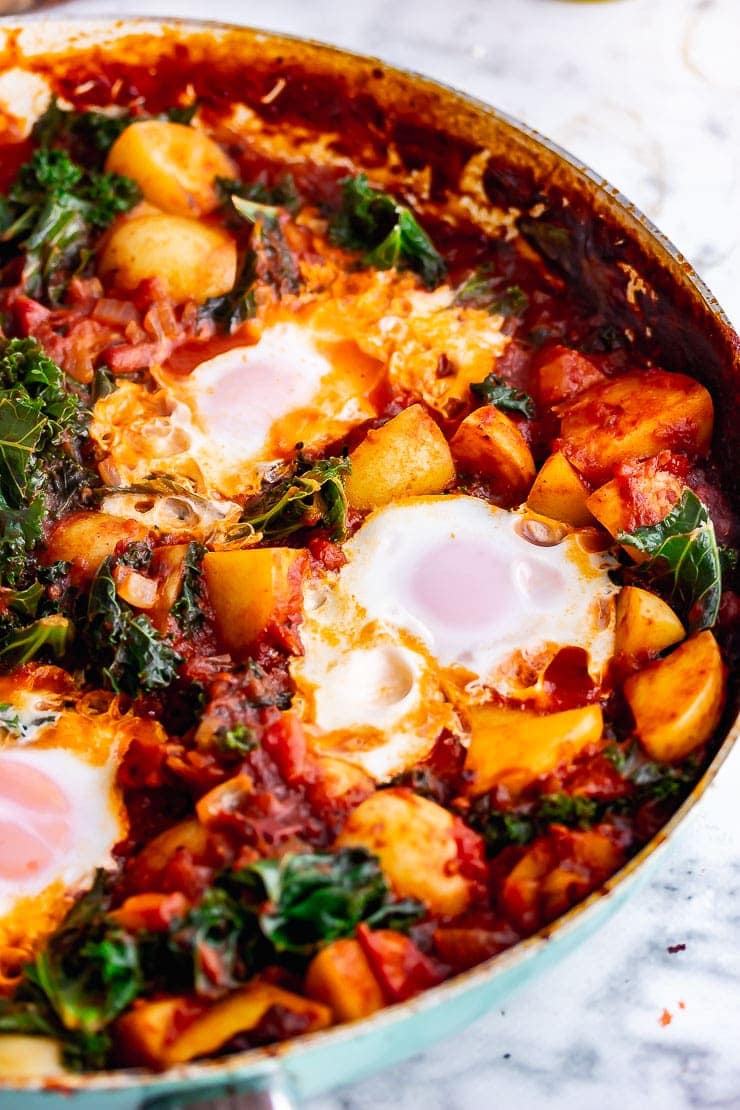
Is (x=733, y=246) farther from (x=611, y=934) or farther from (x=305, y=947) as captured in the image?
(x=305, y=947)

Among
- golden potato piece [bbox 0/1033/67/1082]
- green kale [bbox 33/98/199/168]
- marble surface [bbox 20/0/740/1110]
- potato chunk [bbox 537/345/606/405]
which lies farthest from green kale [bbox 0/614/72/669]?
green kale [bbox 33/98/199/168]

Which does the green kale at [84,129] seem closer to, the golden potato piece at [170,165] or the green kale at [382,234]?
the golden potato piece at [170,165]

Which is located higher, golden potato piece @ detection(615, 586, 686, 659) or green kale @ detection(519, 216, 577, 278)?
green kale @ detection(519, 216, 577, 278)

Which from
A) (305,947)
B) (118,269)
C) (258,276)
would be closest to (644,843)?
(305,947)

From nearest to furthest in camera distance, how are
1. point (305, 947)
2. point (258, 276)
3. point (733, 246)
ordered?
point (305, 947)
point (258, 276)
point (733, 246)

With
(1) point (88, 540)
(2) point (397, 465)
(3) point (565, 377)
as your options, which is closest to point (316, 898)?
(1) point (88, 540)

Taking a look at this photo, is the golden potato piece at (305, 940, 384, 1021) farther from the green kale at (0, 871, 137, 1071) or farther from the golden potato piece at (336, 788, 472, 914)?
the green kale at (0, 871, 137, 1071)
